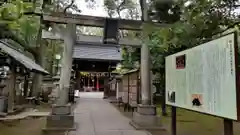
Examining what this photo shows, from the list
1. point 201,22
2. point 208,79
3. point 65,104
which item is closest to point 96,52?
point 65,104

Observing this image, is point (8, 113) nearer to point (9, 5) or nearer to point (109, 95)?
point (9, 5)

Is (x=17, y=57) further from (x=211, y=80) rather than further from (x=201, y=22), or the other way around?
(x=211, y=80)

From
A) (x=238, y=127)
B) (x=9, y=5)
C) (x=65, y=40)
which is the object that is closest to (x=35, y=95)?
(x=65, y=40)

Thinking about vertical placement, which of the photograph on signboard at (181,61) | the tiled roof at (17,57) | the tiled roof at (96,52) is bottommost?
the photograph on signboard at (181,61)

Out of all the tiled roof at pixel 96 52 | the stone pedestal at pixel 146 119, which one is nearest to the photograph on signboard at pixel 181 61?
the stone pedestal at pixel 146 119

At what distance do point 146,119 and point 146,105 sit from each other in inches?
21.0

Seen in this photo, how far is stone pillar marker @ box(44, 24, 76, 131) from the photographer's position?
8.78m

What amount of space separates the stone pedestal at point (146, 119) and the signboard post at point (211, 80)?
11.2 ft

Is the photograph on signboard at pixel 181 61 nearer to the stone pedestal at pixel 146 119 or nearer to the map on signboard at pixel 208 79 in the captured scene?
the map on signboard at pixel 208 79

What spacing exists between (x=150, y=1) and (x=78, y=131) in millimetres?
5419

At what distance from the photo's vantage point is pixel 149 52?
32.9 feet

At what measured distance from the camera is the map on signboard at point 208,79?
385 centimetres

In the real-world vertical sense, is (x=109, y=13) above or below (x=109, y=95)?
above

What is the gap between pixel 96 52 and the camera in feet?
84.3
